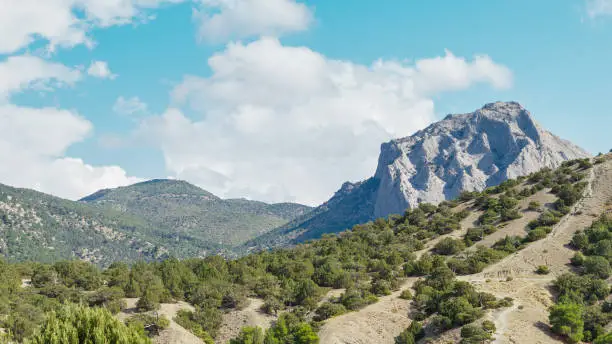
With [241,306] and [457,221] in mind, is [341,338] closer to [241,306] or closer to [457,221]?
[241,306]

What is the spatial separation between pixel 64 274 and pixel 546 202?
2906 inches

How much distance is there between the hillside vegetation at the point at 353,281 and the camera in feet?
132

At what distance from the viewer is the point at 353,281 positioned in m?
58.4

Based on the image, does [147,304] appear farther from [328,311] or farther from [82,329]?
[82,329]

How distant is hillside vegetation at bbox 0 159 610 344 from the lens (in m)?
40.3

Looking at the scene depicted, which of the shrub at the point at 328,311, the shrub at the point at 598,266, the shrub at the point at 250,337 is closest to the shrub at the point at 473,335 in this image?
the shrub at the point at 328,311

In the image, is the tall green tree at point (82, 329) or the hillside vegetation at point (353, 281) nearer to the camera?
the tall green tree at point (82, 329)

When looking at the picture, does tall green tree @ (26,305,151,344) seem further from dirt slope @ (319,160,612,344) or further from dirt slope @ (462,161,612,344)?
dirt slope @ (462,161,612,344)

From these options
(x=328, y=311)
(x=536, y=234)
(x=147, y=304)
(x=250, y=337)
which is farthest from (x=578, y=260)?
(x=147, y=304)

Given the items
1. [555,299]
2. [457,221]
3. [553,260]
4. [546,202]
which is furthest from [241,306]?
[546,202]

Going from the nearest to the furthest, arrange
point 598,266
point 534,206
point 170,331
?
point 170,331, point 598,266, point 534,206

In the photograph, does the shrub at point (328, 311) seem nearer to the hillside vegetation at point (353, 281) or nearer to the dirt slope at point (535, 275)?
the hillside vegetation at point (353, 281)

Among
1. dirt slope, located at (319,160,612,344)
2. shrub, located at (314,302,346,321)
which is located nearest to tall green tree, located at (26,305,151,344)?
dirt slope, located at (319,160,612,344)

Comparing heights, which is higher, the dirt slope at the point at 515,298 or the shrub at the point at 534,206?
the shrub at the point at 534,206
